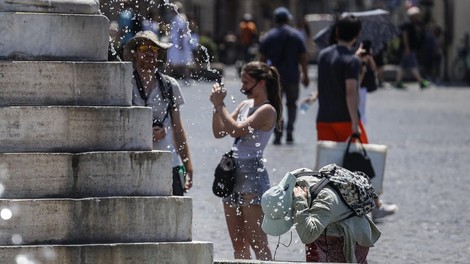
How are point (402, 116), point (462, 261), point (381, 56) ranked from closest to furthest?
point (462, 261)
point (381, 56)
point (402, 116)

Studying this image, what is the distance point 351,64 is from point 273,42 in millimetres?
8159

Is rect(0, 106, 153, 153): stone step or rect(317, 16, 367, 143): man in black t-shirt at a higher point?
rect(0, 106, 153, 153): stone step

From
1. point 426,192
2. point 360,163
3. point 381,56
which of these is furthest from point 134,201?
point 381,56

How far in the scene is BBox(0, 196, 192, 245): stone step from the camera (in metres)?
7.41

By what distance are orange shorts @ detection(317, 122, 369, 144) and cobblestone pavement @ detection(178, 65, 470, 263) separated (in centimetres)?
81

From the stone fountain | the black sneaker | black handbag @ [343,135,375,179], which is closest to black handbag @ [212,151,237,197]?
the stone fountain

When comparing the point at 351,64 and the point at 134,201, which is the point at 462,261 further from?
the point at 134,201

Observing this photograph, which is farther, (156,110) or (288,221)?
(156,110)

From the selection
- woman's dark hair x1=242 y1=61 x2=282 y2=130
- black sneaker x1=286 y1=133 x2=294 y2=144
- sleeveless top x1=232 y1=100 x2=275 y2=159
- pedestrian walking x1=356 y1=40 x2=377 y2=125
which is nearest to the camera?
sleeveless top x1=232 y1=100 x2=275 y2=159

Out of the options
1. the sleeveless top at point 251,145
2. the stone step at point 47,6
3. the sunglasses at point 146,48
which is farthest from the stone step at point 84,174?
the sleeveless top at point 251,145

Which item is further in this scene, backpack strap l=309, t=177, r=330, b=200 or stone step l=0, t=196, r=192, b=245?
backpack strap l=309, t=177, r=330, b=200

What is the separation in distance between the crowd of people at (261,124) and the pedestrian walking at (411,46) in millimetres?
25410

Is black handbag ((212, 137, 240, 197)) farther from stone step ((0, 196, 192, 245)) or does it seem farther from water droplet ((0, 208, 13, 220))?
water droplet ((0, 208, 13, 220))

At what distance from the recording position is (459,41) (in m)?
45.7
